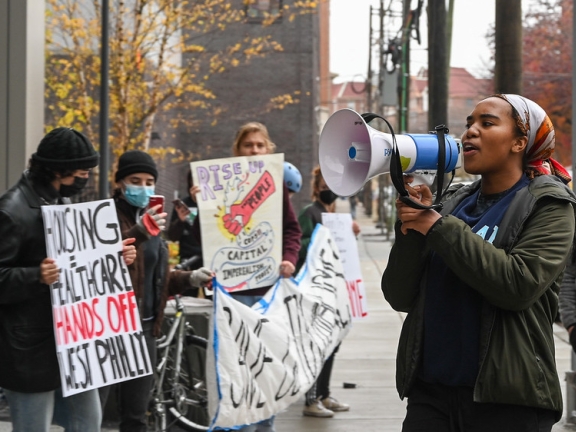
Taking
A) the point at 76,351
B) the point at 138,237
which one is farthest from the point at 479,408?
the point at 138,237

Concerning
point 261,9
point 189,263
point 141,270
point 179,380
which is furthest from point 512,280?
point 261,9

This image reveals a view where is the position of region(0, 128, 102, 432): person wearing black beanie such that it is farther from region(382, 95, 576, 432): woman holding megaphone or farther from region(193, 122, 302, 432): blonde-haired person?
region(193, 122, 302, 432): blonde-haired person

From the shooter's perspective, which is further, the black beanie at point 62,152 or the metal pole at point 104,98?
the metal pole at point 104,98

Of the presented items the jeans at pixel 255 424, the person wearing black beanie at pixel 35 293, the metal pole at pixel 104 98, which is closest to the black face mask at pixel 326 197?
the jeans at pixel 255 424

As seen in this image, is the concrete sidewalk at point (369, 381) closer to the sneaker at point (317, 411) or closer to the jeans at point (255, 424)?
the sneaker at point (317, 411)

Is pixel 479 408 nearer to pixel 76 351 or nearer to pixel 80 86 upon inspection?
pixel 76 351

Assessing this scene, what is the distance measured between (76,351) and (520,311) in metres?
2.18

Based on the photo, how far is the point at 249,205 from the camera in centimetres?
668

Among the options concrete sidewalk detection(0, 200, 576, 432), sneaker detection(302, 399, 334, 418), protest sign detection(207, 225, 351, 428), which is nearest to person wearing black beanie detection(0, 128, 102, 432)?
protest sign detection(207, 225, 351, 428)

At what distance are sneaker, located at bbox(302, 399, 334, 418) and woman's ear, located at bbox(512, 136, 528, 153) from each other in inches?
189

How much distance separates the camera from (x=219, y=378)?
5633 mm

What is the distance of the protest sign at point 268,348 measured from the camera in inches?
223

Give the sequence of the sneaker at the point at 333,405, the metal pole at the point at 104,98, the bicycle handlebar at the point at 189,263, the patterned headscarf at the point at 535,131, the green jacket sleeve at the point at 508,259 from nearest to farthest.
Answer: the green jacket sleeve at the point at 508,259, the patterned headscarf at the point at 535,131, the bicycle handlebar at the point at 189,263, the sneaker at the point at 333,405, the metal pole at the point at 104,98

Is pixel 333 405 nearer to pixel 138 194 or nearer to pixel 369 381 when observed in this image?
pixel 369 381
